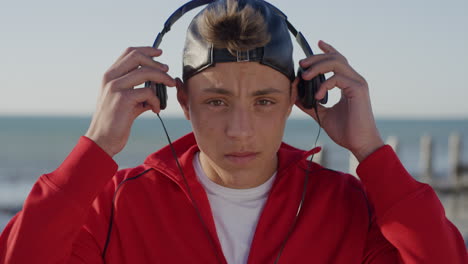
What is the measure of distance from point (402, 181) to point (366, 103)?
40cm

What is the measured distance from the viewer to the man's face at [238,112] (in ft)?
7.84

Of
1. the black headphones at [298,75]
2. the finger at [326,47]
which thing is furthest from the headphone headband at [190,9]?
the finger at [326,47]

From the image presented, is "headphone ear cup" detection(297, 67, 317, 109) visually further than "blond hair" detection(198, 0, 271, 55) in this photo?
Yes

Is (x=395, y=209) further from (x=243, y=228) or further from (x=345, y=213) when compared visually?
(x=243, y=228)

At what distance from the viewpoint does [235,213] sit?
2.59 m

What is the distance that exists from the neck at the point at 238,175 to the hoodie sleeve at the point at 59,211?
0.52 metres

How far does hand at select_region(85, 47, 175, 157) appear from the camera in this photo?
7.79 ft

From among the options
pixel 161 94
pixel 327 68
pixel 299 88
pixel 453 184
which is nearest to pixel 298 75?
pixel 299 88

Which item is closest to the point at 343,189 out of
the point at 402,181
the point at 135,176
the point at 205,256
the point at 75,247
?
the point at 402,181

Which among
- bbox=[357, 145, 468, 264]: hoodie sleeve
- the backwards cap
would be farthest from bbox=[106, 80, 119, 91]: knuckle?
bbox=[357, 145, 468, 264]: hoodie sleeve

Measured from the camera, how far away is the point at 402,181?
2385 millimetres

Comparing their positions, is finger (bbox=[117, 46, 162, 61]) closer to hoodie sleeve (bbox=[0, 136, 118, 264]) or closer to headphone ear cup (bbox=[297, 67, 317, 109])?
hoodie sleeve (bbox=[0, 136, 118, 264])

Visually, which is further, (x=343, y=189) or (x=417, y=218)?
(x=343, y=189)

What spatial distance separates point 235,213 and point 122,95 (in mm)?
782
